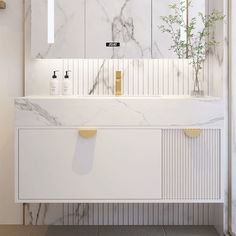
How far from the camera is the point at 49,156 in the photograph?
2.66 m

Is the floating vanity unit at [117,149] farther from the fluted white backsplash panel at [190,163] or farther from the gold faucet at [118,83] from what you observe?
the gold faucet at [118,83]

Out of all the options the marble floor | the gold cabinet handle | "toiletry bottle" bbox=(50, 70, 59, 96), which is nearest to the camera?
the gold cabinet handle

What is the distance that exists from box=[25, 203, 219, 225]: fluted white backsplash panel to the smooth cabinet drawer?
1.72ft

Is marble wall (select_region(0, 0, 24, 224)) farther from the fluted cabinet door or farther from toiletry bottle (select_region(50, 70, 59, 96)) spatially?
Result: the fluted cabinet door

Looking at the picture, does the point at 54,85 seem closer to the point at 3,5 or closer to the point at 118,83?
the point at 118,83

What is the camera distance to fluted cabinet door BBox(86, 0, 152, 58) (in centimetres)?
305

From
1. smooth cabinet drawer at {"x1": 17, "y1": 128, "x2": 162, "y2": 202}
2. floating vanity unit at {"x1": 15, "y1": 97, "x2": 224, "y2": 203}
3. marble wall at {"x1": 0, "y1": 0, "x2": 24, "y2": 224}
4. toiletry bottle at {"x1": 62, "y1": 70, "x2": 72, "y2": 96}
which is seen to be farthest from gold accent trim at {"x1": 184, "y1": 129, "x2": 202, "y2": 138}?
marble wall at {"x1": 0, "y1": 0, "x2": 24, "y2": 224}

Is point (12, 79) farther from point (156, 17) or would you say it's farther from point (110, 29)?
point (156, 17)

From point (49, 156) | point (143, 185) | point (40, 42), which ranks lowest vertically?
point (143, 185)

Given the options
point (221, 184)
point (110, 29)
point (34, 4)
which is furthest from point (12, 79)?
point (221, 184)

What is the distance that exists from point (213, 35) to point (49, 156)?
1.36 meters

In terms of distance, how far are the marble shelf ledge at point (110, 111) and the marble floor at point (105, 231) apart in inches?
31.0

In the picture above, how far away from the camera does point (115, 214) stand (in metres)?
3.18

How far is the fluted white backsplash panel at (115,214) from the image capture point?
3.18 m
